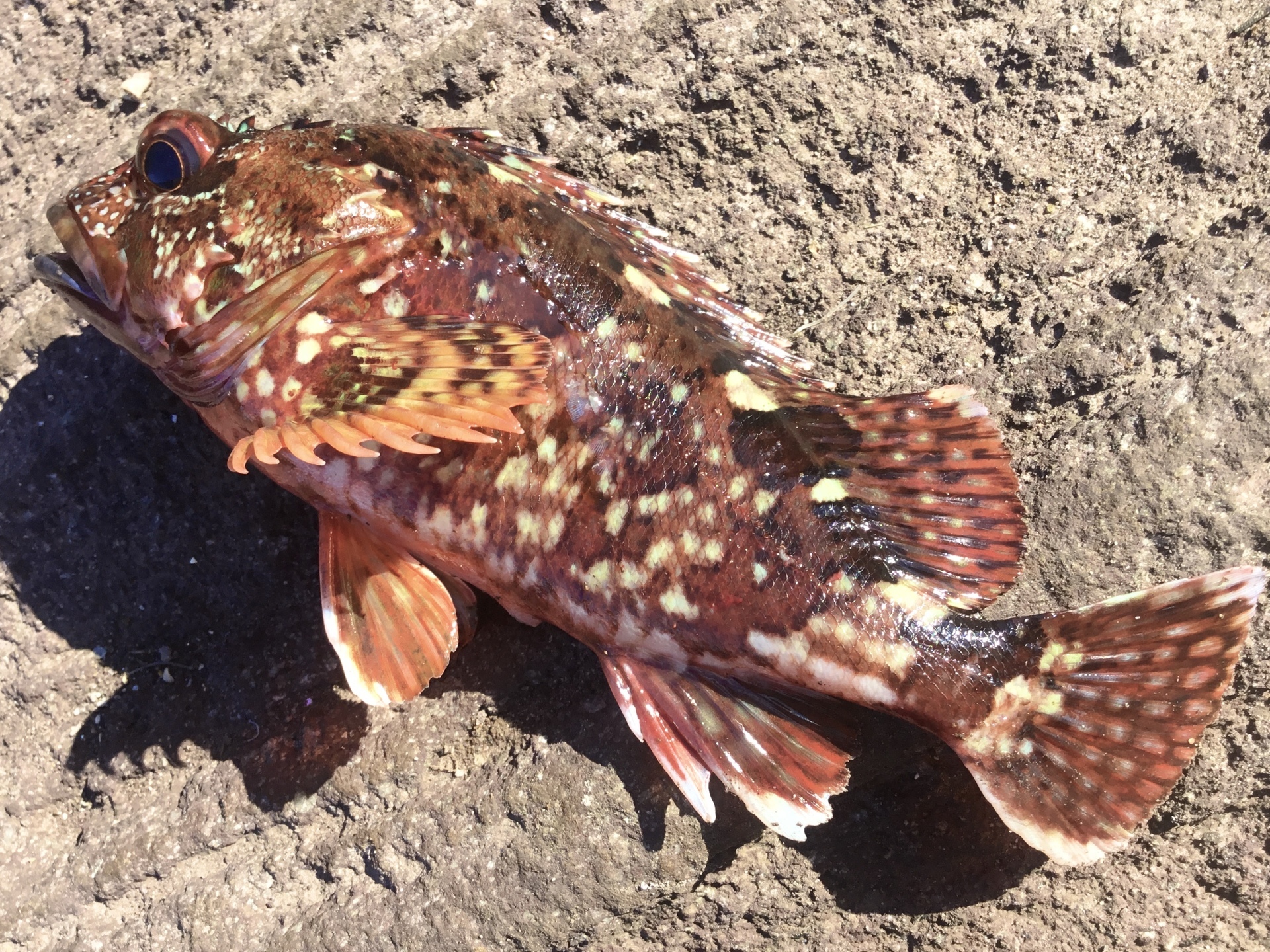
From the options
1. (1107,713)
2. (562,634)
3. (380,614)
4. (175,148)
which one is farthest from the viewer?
(562,634)

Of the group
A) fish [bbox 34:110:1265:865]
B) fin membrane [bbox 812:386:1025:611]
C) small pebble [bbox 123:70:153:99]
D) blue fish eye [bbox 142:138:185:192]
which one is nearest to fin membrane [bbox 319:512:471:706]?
fish [bbox 34:110:1265:865]

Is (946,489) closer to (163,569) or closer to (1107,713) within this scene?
(1107,713)

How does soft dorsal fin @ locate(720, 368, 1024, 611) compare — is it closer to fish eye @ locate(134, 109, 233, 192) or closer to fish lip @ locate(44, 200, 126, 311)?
fish eye @ locate(134, 109, 233, 192)

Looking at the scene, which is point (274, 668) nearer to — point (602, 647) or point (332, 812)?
point (332, 812)

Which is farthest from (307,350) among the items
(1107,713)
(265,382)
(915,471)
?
(1107,713)

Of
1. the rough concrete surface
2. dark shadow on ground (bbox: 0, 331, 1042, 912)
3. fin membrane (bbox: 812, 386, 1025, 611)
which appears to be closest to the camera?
fin membrane (bbox: 812, 386, 1025, 611)

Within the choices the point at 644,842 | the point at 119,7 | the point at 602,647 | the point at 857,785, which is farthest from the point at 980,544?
the point at 119,7

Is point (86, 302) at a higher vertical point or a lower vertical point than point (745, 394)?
lower
